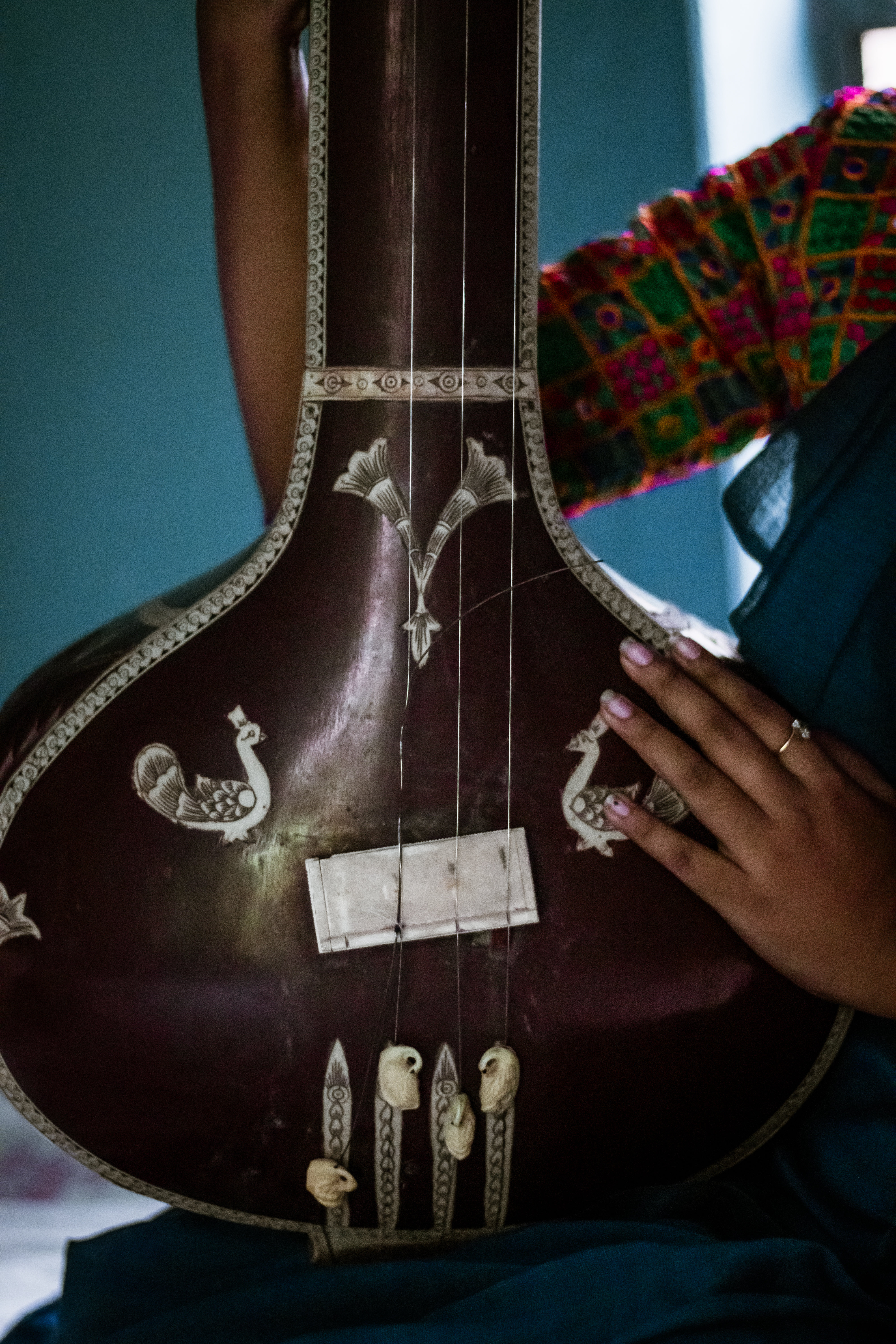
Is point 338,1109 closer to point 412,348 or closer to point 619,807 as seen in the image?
point 619,807

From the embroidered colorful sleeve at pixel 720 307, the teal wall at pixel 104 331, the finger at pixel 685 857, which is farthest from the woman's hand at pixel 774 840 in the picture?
the teal wall at pixel 104 331

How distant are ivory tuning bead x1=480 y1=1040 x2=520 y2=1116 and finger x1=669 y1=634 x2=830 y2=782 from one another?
19 cm

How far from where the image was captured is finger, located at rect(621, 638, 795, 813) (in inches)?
22.9

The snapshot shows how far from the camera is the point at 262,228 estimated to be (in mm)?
749

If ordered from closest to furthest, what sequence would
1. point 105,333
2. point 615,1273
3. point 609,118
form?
point 615,1273 < point 105,333 < point 609,118

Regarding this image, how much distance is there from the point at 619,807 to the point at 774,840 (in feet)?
0.24

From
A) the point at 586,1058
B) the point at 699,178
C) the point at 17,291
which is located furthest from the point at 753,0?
the point at 586,1058

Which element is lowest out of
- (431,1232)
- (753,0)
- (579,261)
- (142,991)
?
(431,1232)

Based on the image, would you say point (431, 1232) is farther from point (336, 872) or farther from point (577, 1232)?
point (336, 872)

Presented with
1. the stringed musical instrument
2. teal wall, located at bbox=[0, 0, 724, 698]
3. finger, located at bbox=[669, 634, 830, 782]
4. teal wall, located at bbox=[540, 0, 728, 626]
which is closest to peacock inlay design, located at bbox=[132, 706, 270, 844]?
the stringed musical instrument

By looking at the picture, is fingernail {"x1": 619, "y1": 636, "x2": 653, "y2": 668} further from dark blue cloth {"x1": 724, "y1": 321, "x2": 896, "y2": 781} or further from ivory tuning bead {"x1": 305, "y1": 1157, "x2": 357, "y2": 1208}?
ivory tuning bead {"x1": 305, "y1": 1157, "x2": 357, "y2": 1208}

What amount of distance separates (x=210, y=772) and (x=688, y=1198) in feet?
0.97

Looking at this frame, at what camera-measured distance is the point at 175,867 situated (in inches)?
22.0

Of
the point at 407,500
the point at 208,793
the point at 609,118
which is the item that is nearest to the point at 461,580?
the point at 407,500
